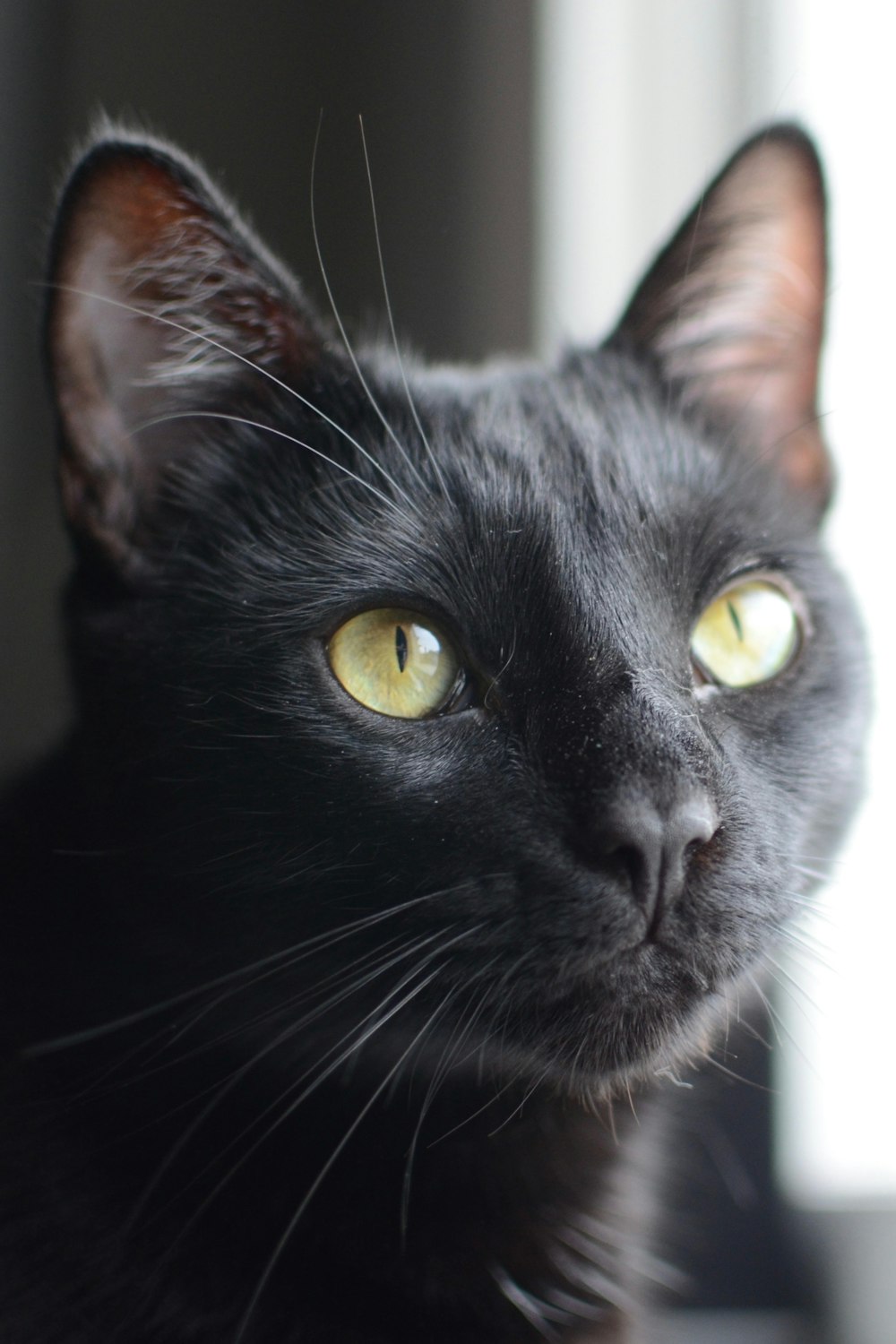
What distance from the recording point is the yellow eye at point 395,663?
2.18 feet

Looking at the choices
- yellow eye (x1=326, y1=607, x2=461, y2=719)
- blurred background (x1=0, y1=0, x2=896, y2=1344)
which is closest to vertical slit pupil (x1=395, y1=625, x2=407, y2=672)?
yellow eye (x1=326, y1=607, x2=461, y2=719)

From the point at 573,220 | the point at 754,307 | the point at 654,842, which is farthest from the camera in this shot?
the point at 573,220

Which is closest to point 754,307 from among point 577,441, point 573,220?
point 577,441

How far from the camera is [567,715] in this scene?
0.61 metres

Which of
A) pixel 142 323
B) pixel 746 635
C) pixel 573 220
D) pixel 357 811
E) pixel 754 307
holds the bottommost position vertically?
pixel 357 811

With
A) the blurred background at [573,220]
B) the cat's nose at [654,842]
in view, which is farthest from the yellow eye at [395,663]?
the blurred background at [573,220]

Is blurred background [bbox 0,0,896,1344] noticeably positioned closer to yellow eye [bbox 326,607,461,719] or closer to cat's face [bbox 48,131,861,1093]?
cat's face [bbox 48,131,861,1093]

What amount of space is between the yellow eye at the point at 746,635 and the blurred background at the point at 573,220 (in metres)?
0.17

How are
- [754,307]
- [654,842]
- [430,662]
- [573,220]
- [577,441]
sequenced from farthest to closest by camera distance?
[573,220], [754,307], [577,441], [430,662], [654,842]

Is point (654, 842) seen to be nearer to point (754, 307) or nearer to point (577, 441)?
point (577, 441)

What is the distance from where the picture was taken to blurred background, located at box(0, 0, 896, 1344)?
85cm

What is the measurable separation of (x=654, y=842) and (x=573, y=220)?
0.91 m

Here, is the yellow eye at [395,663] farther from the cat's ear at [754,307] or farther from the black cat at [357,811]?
the cat's ear at [754,307]

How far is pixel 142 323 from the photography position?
2.36 ft
